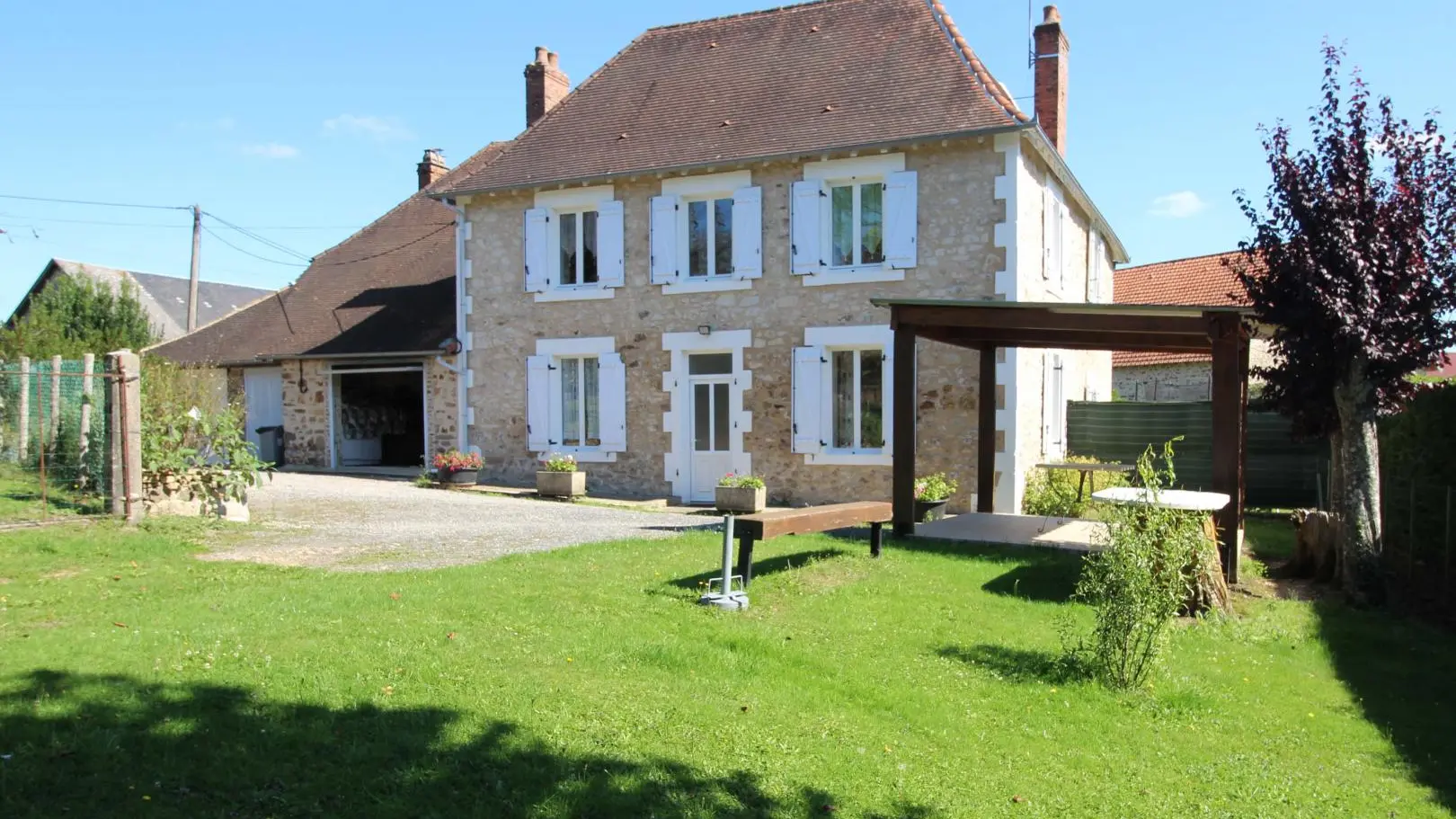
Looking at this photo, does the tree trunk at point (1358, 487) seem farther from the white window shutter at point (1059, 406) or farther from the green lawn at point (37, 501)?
the green lawn at point (37, 501)

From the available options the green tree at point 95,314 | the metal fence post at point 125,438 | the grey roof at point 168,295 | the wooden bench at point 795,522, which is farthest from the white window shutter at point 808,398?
the grey roof at point 168,295

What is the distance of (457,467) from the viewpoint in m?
15.9

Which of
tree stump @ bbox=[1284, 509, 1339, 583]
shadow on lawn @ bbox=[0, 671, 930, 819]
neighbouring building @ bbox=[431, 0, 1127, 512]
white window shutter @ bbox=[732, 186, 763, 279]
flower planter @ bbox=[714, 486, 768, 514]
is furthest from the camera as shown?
white window shutter @ bbox=[732, 186, 763, 279]

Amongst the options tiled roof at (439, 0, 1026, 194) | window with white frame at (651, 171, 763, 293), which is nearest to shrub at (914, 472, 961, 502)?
window with white frame at (651, 171, 763, 293)

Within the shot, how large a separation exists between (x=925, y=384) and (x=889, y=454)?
3.50 ft

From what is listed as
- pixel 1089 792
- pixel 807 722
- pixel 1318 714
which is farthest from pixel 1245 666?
pixel 807 722

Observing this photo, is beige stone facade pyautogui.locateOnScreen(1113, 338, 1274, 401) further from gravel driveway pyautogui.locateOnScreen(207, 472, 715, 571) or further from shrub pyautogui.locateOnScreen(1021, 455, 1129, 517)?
gravel driveway pyautogui.locateOnScreen(207, 472, 715, 571)

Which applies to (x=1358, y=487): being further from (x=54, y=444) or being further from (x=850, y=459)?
(x=54, y=444)

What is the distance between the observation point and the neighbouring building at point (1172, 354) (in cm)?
2248

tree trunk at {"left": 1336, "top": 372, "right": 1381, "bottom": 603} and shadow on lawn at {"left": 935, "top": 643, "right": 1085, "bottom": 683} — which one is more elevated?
tree trunk at {"left": 1336, "top": 372, "right": 1381, "bottom": 603}

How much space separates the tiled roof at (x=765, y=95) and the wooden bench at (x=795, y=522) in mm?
6292

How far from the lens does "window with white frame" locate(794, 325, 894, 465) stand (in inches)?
548

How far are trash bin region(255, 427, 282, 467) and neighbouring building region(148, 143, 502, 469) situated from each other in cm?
6

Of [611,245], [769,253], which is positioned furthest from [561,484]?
[769,253]
